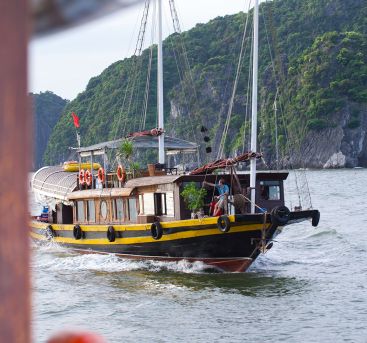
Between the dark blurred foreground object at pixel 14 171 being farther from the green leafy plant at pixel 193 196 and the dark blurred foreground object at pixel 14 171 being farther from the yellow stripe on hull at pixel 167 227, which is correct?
the green leafy plant at pixel 193 196

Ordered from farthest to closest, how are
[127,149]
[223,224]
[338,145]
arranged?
[338,145], [127,149], [223,224]

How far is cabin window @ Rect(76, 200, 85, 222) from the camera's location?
909 inches

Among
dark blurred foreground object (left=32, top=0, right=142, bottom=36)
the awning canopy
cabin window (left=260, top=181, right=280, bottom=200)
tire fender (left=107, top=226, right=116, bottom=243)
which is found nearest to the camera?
dark blurred foreground object (left=32, top=0, right=142, bottom=36)

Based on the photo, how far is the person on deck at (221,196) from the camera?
18.0m

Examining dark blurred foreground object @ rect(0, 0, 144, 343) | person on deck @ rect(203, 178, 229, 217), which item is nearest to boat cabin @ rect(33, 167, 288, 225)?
person on deck @ rect(203, 178, 229, 217)

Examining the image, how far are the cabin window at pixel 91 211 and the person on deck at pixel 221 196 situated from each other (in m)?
5.07

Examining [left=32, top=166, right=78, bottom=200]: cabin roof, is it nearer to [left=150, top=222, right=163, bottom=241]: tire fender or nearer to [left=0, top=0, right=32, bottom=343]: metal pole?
[left=150, top=222, right=163, bottom=241]: tire fender

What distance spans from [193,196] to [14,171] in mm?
17253

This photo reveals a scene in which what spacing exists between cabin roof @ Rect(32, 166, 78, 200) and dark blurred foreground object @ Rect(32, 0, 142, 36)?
930 inches

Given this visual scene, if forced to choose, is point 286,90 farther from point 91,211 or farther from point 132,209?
point 132,209

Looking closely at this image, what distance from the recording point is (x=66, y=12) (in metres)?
1.00

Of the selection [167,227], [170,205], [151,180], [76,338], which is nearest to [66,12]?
[76,338]

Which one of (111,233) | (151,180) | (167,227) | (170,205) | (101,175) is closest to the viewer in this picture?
(167,227)

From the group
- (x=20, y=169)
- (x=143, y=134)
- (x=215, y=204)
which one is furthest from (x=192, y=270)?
(x=20, y=169)
